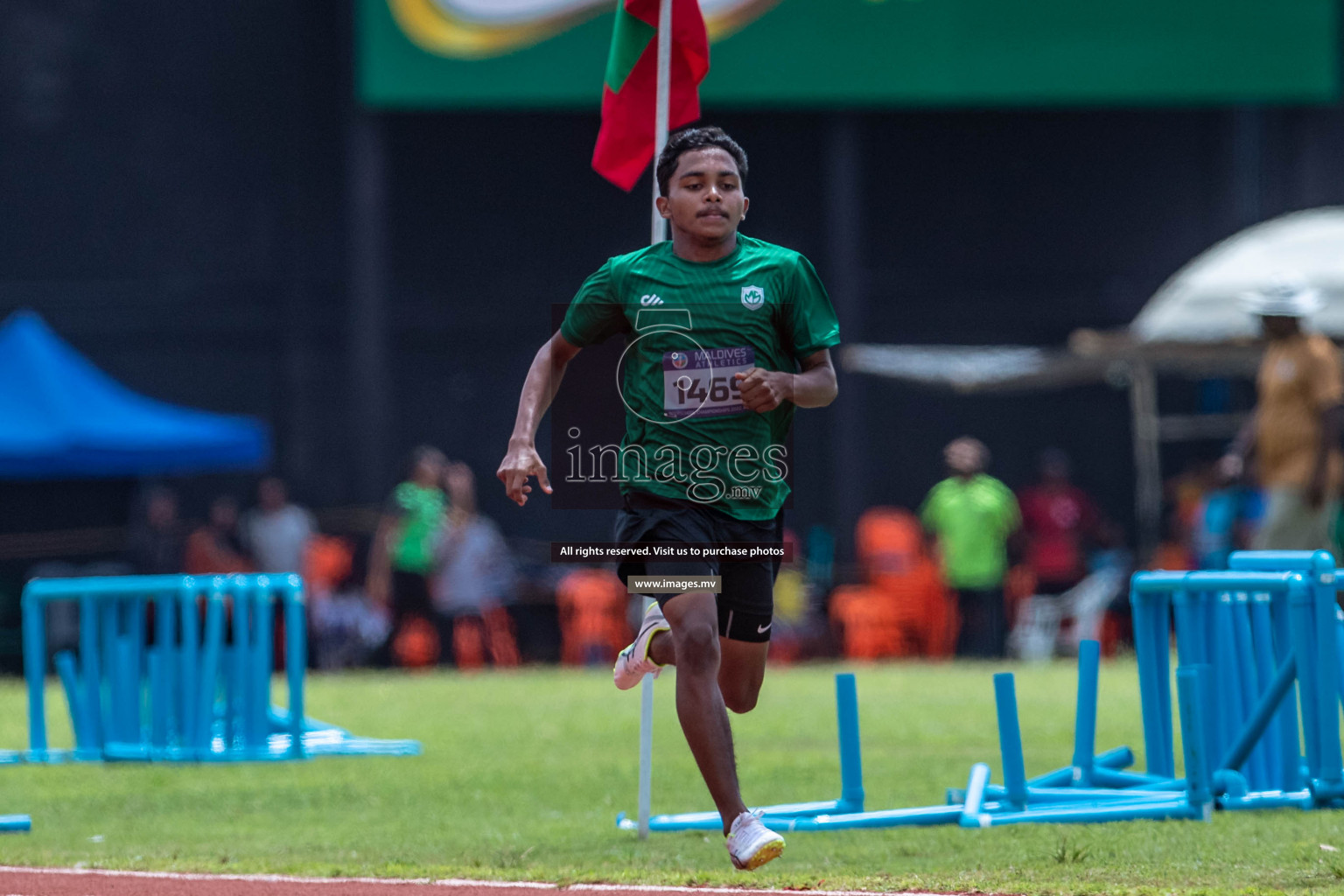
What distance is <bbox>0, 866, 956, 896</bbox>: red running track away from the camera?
6.97 m

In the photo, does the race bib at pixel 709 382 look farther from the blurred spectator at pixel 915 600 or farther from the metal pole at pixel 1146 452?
the metal pole at pixel 1146 452

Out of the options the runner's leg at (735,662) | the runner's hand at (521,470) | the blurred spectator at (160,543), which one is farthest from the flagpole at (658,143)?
the blurred spectator at (160,543)

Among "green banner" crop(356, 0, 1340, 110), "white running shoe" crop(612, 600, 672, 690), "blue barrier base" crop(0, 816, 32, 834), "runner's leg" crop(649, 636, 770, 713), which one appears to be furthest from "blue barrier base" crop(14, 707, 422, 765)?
"green banner" crop(356, 0, 1340, 110)

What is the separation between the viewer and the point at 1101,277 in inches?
1064

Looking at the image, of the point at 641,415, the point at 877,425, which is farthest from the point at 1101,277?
the point at 641,415

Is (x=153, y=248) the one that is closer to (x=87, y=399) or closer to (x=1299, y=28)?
(x=87, y=399)

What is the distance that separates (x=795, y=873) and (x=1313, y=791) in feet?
8.00

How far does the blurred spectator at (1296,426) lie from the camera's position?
12625mm

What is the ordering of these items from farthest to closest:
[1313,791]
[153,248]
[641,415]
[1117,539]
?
[153,248] < [1117,539] < [1313,791] < [641,415]

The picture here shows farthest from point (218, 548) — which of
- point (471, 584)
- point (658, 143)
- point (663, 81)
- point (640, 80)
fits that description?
point (658, 143)

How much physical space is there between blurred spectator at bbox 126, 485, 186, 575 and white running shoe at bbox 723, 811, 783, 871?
15584 mm

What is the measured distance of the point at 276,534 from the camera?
2106 centimetres

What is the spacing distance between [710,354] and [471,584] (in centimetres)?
1428

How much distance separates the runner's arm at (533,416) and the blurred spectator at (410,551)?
531 inches
